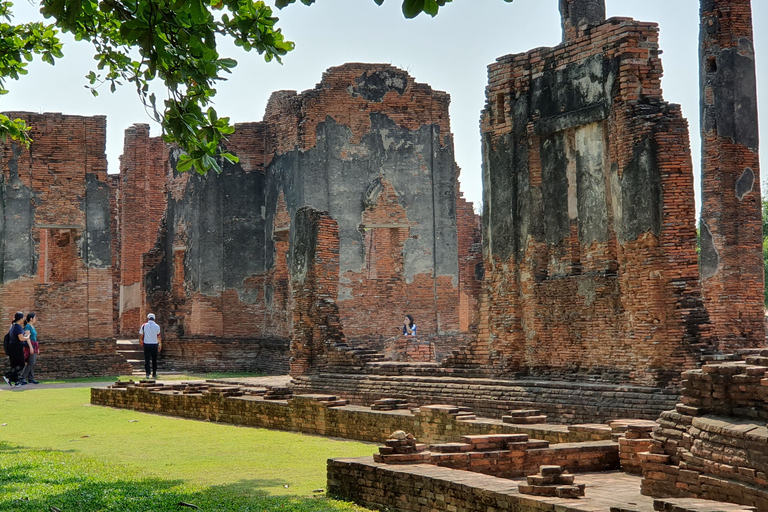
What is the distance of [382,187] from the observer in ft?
67.4

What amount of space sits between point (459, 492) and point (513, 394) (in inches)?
217

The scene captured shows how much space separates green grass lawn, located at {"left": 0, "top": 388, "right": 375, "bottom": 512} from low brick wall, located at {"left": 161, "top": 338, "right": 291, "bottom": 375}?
26.1ft

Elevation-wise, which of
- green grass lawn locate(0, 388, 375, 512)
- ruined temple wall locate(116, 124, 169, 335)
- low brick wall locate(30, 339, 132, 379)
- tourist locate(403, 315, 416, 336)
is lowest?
green grass lawn locate(0, 388, 375, 512)

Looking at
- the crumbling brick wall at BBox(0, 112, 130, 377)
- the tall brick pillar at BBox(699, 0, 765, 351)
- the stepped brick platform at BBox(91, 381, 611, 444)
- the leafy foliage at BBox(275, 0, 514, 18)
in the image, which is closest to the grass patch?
the stepped brick platform at BBox(91, 381, 611, 444)

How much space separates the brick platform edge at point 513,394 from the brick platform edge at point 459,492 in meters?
2.50

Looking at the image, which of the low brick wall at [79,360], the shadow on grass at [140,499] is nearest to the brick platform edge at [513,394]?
the shadow on grass at [140,499]

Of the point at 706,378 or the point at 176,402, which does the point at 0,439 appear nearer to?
the point at 176,402

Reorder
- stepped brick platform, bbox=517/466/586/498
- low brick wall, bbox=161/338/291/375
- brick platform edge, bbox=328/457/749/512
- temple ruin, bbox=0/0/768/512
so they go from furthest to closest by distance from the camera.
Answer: low brick wall, bbox=161/338/291/375
temple ruin, bbox=0/0/768/512
stepped brick platform, bbox=517/466/586/498
brick platform edge, bbox=328/457/749/512

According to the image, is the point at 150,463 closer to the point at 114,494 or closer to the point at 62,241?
the point at 114,494

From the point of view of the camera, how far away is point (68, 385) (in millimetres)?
18062

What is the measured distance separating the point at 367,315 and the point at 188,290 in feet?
16.3

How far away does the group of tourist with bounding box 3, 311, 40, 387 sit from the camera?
17453 mm

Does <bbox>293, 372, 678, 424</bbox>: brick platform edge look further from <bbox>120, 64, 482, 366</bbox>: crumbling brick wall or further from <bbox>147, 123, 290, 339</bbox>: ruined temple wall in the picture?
<bbox>147, 123, 290, 339</bbox>: ruined temple wall

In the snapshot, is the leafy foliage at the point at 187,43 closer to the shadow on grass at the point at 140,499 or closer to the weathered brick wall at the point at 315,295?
the shadow on grass at the point at 140,499
